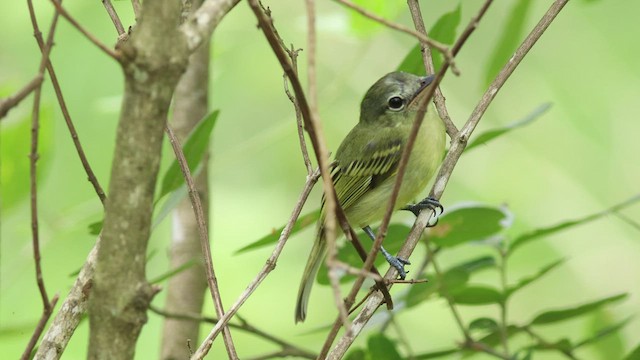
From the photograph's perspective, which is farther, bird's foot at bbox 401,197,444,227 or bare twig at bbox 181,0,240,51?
bird's foot at bbox 401,197,444,227

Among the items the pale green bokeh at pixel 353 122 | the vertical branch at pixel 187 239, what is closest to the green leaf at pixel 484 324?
the vertical branch at pixel 187 239

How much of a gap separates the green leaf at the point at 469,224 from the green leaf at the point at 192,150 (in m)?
0.76

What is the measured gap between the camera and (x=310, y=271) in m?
3.78

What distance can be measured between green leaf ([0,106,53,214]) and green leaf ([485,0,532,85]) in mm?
1475

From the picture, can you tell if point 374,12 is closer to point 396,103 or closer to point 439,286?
point 396,103

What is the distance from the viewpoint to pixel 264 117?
22.2 ft

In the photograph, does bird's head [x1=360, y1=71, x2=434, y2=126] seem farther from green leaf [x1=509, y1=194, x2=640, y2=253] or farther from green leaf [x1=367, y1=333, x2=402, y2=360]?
green leaf [x1=367, y1=333, x2=402, y2=360]

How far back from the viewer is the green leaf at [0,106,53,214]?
10.5 feet

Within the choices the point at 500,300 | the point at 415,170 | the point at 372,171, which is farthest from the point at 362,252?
the point at 372,171

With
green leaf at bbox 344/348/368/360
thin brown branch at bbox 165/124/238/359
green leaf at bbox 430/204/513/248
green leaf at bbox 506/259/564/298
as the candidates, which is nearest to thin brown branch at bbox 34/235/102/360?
thin brown branch at bbox 165/124/238/359

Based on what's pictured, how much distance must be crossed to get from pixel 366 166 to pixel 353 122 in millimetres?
2741

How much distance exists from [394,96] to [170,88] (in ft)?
8.87

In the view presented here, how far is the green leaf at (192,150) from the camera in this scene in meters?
2.70

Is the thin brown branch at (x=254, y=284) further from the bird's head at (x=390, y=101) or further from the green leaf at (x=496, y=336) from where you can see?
the bird's head at (x=390, y=101)
